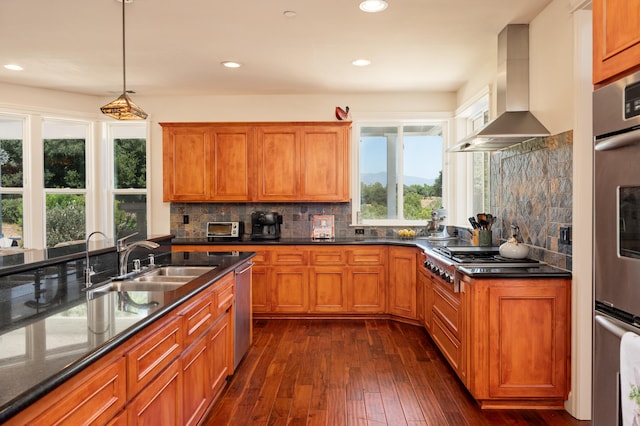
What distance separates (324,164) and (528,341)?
3104 mm

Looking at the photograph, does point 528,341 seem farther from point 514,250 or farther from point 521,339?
point 514,250

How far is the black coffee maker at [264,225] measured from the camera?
529 centimetres

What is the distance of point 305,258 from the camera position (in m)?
4.98

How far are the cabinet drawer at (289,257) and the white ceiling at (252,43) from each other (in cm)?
189

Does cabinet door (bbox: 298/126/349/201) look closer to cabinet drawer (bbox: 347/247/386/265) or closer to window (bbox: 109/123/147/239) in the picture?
cabinet drawer (bbox: 347/247/386/265)

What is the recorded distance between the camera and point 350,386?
3.17 meters

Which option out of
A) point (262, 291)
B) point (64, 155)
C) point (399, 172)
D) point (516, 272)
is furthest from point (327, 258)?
point (64, 155)

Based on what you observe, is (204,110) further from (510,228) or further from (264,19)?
(510,228)

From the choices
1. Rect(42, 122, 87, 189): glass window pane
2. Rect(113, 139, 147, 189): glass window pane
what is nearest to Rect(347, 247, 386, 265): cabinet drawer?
Rect(113, 139, 147, 189): glass window pane

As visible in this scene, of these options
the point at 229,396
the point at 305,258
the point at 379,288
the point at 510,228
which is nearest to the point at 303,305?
the point at 305,258

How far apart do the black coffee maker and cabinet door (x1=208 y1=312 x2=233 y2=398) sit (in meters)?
2.22

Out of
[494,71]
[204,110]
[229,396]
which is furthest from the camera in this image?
[204,110]

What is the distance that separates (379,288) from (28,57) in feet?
13.5

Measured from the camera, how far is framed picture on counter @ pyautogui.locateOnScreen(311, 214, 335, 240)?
550 cm
